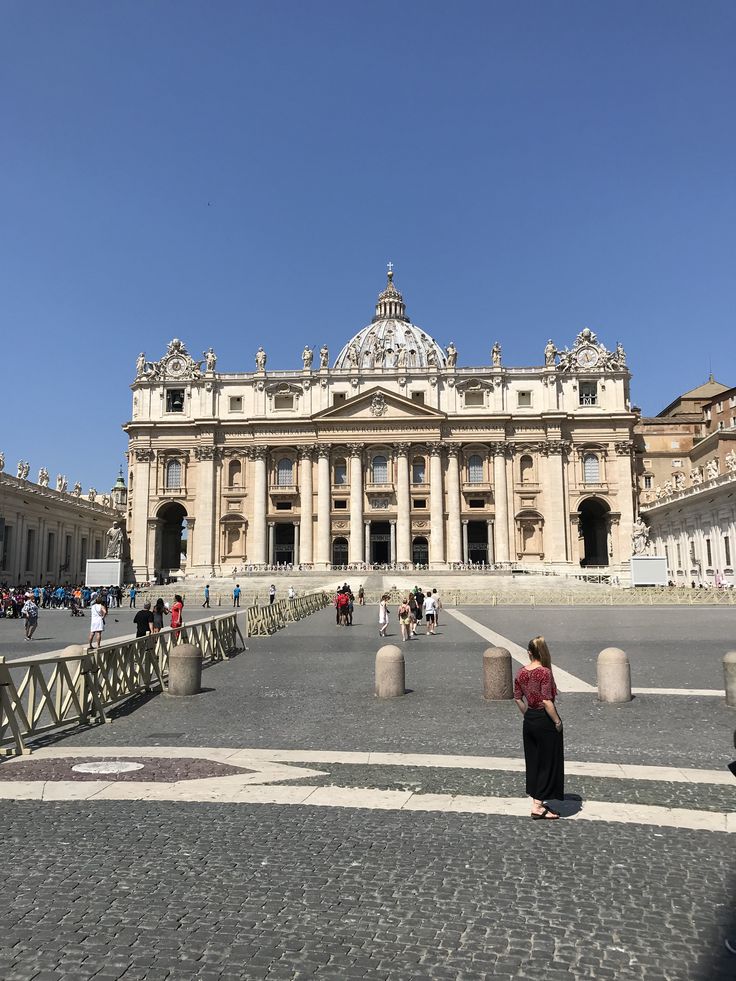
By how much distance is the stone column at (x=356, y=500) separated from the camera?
224ft

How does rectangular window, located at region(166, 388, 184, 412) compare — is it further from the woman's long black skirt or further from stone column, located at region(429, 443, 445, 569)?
the woman's long black skirt

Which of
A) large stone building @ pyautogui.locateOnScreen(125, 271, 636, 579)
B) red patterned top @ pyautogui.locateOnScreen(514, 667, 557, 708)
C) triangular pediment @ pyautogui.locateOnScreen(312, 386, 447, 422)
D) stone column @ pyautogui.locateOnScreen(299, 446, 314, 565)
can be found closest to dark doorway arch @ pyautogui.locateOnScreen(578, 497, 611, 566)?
large stone building @ pyautogui.locateOnScreen(125, 271, 636, 579)

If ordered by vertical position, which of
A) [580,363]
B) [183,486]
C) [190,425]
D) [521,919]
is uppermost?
[580,363]

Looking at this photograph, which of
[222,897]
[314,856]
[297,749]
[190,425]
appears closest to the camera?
[222,897]

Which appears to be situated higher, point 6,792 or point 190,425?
point 190,425

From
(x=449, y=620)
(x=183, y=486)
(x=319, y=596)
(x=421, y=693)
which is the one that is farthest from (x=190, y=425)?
(x=421, y=693)

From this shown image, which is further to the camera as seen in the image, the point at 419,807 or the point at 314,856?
the point at 419,807

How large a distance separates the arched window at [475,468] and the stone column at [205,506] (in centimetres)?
2393

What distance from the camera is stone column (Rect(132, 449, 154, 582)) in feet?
226

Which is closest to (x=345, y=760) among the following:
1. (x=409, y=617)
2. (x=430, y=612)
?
(x=409, y=617)

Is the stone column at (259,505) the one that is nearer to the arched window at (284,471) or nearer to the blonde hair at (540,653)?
the arched window at (284,471)

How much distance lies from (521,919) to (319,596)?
3530cm

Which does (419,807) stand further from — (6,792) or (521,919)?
(6,792)

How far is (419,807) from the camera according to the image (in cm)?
673
